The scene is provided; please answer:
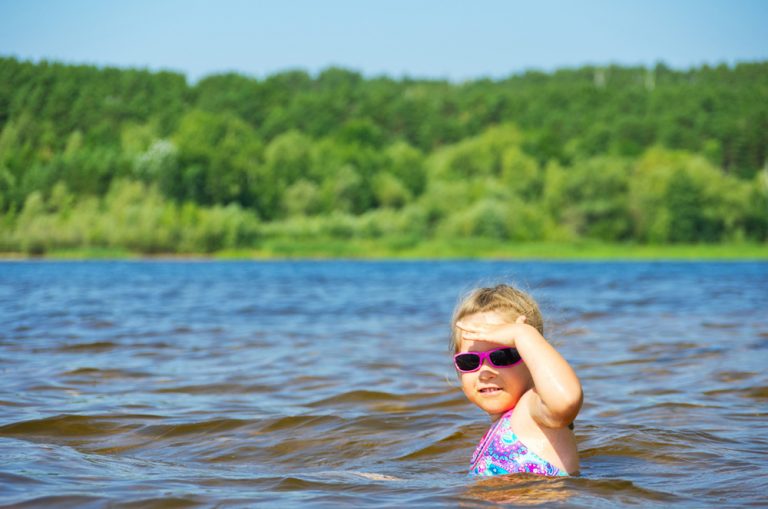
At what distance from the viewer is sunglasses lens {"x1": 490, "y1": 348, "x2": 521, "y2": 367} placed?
141 inches

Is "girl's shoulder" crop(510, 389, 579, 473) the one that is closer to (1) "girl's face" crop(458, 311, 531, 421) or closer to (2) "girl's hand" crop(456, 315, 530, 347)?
(1) "girl's face" crop(458, 311, 531, 421)

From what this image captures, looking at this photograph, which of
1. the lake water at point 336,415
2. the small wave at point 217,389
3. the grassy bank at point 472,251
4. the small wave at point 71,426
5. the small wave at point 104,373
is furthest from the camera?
the grassy bank at point 472,251

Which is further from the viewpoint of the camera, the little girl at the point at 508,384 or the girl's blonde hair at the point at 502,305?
the girl's blonde hair at the point at 502,305

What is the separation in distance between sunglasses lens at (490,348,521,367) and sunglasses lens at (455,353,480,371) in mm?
67

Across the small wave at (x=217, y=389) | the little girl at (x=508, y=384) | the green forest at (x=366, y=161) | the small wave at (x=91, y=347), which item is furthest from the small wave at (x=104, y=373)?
the green forest at (x=366, y=161)

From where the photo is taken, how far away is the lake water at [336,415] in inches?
154

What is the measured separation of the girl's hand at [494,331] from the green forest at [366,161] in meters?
24.8

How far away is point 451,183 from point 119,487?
257 feet

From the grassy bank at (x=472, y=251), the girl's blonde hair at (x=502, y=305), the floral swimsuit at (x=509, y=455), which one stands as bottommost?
the grassy bank at (x=472, y=251)

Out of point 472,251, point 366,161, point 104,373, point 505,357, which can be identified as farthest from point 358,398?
point 366,161

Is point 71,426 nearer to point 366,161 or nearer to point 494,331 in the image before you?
point 494,331

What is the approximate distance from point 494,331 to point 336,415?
273 cm

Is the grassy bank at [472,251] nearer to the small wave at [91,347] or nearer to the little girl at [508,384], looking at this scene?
the small wave at [91,347]

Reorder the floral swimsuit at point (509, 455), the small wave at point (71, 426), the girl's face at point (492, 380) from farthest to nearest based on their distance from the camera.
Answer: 1. the small wave at point (71, 426)
2. the floral swimsuit at point (509, 455)
3. the girl's face at point (492, 380)
